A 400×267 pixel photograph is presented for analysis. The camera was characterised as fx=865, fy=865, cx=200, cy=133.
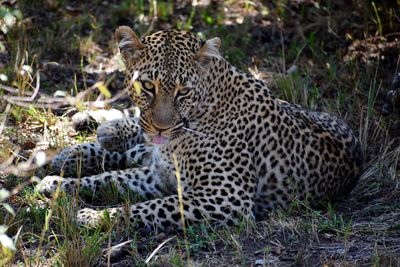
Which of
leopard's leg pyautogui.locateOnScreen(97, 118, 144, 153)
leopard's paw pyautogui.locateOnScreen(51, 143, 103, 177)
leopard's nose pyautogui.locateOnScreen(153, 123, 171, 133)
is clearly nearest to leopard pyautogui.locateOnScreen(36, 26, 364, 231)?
leopard's nose pyautogui.locateOnScreen(153, 123, 171, 133)

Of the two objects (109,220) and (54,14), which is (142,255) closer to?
(109,220)

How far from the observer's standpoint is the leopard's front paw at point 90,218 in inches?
304

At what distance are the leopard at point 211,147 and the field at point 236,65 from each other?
0.65ft

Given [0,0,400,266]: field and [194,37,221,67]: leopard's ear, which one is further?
[194,37,221,67]: leopard's ear

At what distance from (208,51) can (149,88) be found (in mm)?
677

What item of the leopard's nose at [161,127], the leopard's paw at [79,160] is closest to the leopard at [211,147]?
the leopard's nose at [161,127]

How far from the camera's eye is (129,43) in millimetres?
8164

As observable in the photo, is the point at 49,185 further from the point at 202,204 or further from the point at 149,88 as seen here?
the point at 202,204

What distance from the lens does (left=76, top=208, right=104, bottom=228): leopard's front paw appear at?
7719mm

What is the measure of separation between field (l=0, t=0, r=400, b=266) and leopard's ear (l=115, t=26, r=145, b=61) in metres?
0.45

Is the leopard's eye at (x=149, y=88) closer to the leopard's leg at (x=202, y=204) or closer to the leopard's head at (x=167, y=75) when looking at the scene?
the leopard's head at (x=167, y=75)

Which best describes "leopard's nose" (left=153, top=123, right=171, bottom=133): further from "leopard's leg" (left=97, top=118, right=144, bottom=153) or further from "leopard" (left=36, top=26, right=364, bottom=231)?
"leopard's leg" (left=97, top=118, right=144, bottom=153)

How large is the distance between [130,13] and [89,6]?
2.39ft

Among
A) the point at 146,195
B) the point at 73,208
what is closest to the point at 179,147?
the point at 146,195
